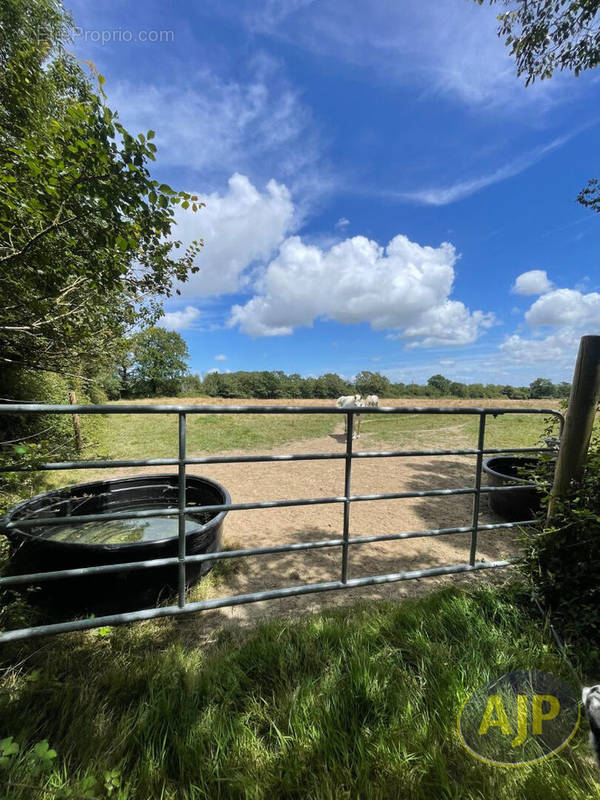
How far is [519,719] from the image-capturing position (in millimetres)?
1355

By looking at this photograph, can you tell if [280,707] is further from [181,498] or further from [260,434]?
[260,434]

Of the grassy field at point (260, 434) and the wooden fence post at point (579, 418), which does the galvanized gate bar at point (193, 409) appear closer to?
the wooden fence post at point (579, 418)

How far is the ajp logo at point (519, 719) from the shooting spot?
1.24m

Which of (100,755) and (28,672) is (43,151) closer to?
(28,672)

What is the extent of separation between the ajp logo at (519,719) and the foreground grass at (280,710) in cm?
4

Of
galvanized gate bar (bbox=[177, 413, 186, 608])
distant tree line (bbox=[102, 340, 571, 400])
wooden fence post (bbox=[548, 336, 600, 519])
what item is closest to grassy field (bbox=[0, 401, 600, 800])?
galvanized gate bar (bbox=[177, 413, 186, 608])

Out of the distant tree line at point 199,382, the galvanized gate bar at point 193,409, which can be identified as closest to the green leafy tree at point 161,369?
the distant tree line at point 199,382

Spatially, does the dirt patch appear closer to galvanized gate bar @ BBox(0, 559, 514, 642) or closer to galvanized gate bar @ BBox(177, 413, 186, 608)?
galvanized gate bar @ BBox(0, 559, 514, 642)

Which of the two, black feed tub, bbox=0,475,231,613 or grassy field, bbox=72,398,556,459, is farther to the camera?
grassy field, bbox=72,398,556,459

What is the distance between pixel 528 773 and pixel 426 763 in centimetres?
34

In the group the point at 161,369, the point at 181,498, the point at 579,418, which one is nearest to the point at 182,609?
the point at 181,498

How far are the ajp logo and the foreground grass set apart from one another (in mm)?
38

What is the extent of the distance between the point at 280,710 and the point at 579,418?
2349 millimetres

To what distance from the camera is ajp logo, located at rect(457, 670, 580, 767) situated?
124 centimetres
